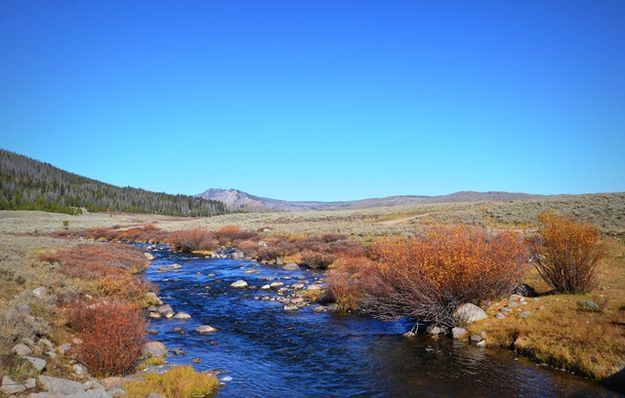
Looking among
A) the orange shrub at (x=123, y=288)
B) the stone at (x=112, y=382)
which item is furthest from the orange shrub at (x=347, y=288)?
the stone at (x=112, y=382)

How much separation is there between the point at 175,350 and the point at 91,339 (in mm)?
2900

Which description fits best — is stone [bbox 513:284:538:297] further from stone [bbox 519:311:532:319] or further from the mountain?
the mountain

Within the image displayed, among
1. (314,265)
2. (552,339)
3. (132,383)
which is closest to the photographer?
(132,383)

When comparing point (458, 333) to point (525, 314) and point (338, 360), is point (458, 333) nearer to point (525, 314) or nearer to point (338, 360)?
point (525, 314)

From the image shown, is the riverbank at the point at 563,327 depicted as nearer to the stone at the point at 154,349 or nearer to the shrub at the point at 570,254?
the shrub at the point at 570,254

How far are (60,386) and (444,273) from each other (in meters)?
11.0

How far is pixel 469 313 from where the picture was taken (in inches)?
555

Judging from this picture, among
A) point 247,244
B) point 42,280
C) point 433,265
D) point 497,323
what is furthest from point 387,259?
point 247,244

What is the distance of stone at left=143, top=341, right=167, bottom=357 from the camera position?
11.6 metres

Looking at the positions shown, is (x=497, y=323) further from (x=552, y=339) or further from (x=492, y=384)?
(x=492, y=384)

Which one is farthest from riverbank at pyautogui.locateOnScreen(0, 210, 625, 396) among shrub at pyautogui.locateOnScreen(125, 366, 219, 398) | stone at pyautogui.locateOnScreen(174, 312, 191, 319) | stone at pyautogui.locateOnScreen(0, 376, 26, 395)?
stone at pyautogui.locateOnScreen(174, 312, 191, 319)

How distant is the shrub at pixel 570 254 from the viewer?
14102 mm

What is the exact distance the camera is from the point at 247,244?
40688mm

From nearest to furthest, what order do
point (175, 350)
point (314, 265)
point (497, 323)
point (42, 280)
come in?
point (175, 350) → point (497, 323) → point (42, 280) → point (314, 265)
